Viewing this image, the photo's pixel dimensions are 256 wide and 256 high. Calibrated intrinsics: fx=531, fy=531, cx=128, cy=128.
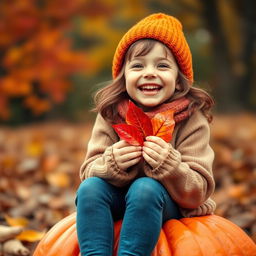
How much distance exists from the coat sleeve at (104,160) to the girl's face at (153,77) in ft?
0.82

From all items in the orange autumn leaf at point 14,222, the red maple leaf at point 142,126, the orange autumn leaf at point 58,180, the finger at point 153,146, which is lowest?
the orange autumn leaf at point 58,180

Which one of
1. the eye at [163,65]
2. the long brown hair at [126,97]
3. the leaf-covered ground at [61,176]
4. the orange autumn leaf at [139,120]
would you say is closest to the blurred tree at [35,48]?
the leaf-covered ground at [61,176]

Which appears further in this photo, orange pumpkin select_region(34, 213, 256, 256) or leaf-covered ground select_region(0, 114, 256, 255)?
leaf-covered ground select_region(0, 114, 256, 255)

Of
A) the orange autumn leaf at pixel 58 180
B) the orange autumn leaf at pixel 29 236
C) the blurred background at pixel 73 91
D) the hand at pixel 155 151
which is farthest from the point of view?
the orange autumn leaf at pixel 58 180

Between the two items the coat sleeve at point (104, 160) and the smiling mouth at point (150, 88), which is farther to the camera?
the smiling mouth at point (150, 88)

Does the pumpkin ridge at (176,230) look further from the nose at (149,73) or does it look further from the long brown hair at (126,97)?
the nose at (149,73)

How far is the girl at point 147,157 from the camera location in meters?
2.44

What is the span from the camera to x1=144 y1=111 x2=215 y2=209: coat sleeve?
99.1 inches

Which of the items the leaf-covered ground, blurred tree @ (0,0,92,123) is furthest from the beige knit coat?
blurred tree @ (0,0,92,123)

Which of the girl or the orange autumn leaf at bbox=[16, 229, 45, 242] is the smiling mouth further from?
the orange autumn leaf at bbox=[16, 229, 45, 242]

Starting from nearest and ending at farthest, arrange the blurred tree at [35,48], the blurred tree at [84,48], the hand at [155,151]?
the hand at [155,151] < the blurred tree at [35,48] < the blurred tree at [84,48]

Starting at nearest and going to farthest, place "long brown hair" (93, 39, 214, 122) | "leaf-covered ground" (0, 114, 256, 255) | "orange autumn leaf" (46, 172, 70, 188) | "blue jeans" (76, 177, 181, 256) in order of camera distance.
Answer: "blue jeans" (76, 177, 181, 256) < "long brown hair" (93, 39, 214, 122) < "leaf-covered ground" (0, 114, 256, 255) < "orange autumn leaf" (46, 172, 70, 188)

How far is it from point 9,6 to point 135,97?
258 inches

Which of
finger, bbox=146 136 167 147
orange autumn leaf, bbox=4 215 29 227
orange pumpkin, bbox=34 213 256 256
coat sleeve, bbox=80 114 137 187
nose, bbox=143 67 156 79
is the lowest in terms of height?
orange autumn leaf, bbox=4 215 29 227
